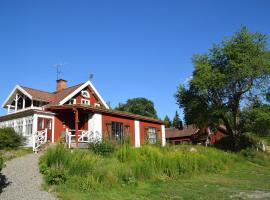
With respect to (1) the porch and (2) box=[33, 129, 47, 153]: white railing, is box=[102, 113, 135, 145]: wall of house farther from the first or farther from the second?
(2) box=[33, 129, 47, 153]: white railing

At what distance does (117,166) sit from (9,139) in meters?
12.1

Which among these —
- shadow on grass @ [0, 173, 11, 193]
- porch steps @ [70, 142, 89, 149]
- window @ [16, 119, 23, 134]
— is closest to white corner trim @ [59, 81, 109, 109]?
window @ [16, 119, 23, 134]

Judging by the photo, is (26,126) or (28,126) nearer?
(28,126)

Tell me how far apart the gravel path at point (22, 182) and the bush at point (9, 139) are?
A: 5.54m

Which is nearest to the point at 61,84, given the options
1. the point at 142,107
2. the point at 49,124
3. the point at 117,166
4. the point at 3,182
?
the point at 49,124

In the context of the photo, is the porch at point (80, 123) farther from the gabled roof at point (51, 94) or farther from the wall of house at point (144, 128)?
the wall of house at point (144, 128)

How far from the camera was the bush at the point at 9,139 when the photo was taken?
24.4 metres

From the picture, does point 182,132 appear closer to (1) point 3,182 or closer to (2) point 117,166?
(2) point 117,166

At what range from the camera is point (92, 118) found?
28.5 m

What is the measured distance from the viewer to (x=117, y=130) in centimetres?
3095

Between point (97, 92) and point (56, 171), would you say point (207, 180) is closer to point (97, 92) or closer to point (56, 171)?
point (56, 171)

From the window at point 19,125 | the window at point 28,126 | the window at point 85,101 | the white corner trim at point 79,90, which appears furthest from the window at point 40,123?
the window at point 85,101

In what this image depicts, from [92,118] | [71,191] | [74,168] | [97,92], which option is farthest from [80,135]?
[71,191]

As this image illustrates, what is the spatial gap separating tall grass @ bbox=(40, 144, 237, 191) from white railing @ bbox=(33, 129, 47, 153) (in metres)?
7.71
